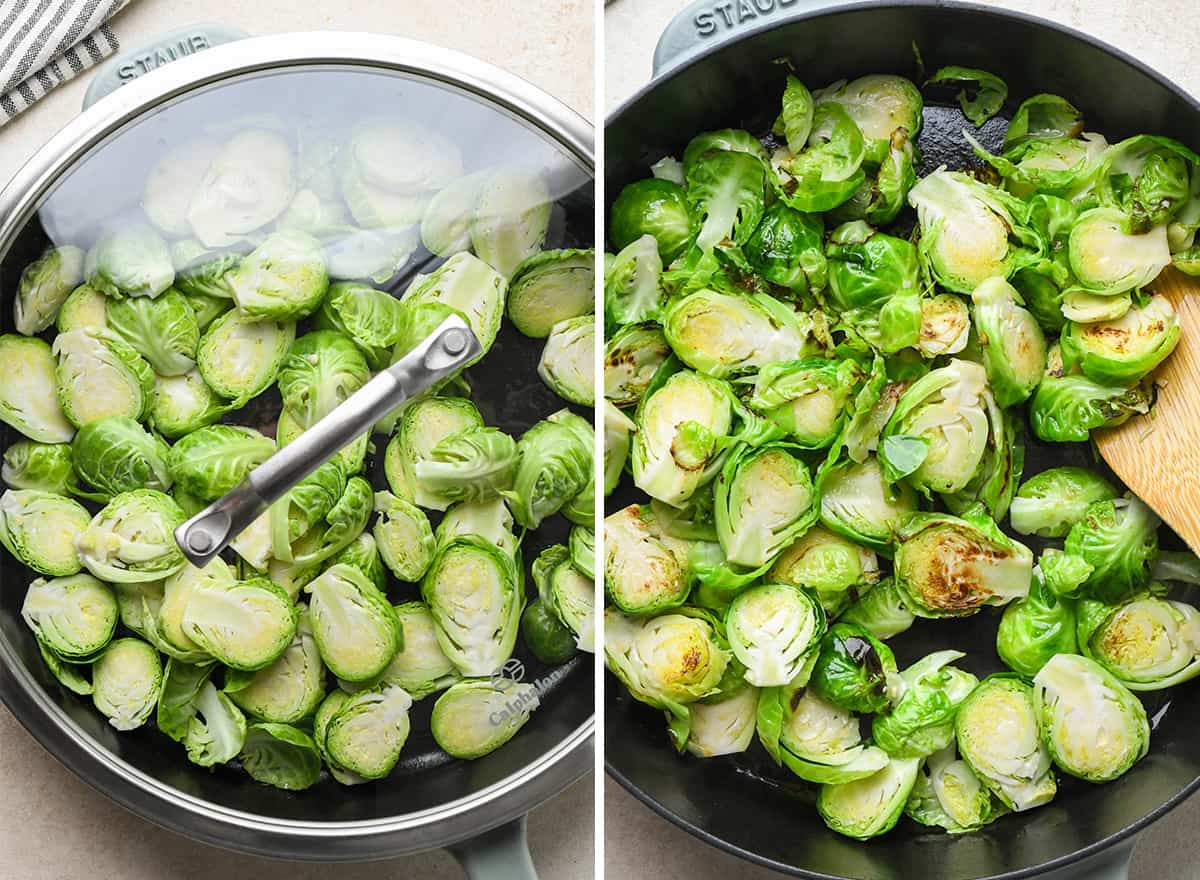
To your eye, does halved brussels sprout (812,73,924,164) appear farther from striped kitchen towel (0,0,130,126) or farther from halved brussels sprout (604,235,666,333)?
A: striped kitchen towel (0,0,130,126)

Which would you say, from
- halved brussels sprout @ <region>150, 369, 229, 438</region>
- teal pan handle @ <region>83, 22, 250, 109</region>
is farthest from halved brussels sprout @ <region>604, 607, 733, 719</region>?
teal pan handle @ <region>83, 22, 250, 109</region>

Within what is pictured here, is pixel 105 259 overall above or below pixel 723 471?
above

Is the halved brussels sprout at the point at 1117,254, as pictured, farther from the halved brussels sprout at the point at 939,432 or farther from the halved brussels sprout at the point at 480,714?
the halved brussels sprout at the point at 480,714

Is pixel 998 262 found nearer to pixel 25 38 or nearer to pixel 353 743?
pixel 353 743

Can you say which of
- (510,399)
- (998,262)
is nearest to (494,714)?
(510,399)

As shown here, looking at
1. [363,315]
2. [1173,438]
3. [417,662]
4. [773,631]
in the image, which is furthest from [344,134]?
[1173,438]

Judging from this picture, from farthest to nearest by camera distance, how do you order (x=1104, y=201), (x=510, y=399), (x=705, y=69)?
(x=1104, y=201) < (x=705, y=69) < (x=510, y=399)
